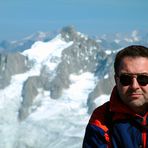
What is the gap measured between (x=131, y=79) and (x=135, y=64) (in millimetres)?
321

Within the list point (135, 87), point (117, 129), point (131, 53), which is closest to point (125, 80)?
point (135, 87)

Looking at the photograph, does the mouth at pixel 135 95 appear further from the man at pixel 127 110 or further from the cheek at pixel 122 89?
the cheek at pixel 122 89

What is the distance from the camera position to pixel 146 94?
31.4 ft

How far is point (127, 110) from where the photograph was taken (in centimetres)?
971

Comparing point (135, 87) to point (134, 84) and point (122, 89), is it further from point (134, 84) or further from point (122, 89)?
point (122, 89)

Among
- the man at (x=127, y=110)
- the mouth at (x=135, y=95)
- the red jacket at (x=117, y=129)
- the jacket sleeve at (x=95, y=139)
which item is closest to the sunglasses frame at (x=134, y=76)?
the man at (x=127, y=110)

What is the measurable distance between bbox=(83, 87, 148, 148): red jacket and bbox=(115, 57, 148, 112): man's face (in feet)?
0.66

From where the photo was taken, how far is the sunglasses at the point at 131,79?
952cm

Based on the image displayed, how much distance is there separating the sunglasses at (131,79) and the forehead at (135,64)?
0.35 feet

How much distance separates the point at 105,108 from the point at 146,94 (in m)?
1.13

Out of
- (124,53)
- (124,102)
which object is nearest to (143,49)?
(124,53)

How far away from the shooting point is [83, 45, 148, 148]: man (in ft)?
31.2

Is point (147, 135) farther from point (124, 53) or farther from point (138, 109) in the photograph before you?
point (124, 53)

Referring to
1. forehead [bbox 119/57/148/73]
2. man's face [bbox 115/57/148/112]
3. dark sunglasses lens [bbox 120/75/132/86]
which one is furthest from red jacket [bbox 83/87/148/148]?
forehead [bbox 119/57/148/73]
